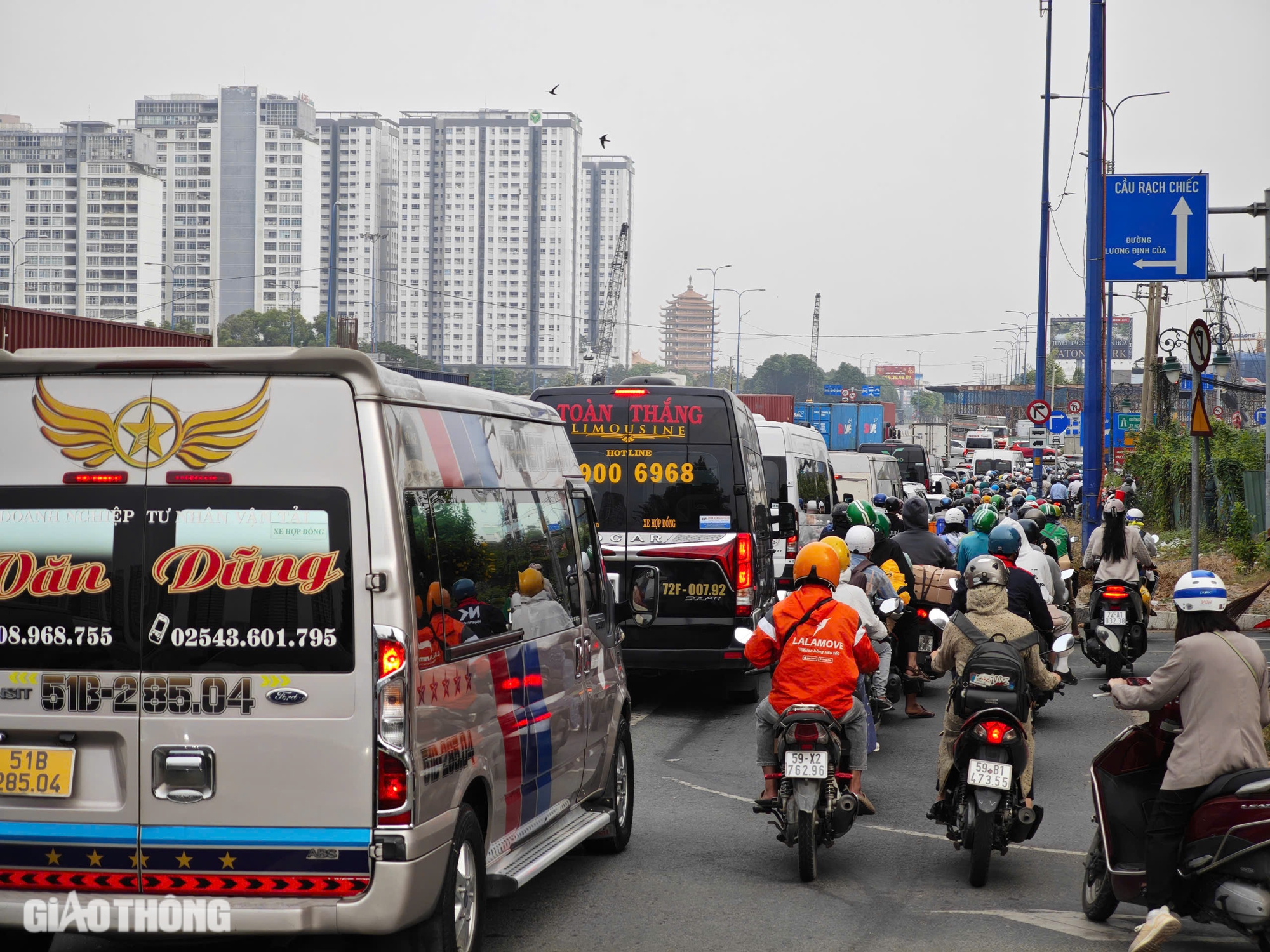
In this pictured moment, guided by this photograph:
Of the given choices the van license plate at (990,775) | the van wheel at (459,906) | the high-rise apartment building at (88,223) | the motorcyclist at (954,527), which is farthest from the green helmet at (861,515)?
the high-rise apartment building at (88,223)

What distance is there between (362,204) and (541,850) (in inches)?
5892

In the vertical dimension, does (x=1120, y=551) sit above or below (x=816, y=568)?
below

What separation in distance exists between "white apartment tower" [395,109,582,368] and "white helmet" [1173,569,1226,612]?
14609 centimetres

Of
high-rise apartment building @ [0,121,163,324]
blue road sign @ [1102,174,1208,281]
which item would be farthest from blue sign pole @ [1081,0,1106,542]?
high-rise apartment building @ [0,121,163,324]

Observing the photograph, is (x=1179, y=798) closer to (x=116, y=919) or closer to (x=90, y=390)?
(x=116, y=919)

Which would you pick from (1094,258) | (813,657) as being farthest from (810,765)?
(1094,258)

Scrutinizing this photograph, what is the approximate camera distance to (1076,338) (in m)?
151

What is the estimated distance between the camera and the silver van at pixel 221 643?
4.48 meters

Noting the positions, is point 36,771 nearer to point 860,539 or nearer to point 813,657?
point 813,657

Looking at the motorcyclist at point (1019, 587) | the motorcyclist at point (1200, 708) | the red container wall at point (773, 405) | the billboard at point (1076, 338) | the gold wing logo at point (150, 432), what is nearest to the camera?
the gold wing logo at point (150, 432)

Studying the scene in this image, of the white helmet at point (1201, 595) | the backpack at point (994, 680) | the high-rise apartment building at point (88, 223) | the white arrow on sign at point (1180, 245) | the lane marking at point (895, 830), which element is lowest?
the lane marking at point (895, 830)

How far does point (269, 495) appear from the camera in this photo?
4.55 meters

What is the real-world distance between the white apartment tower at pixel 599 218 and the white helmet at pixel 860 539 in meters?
148

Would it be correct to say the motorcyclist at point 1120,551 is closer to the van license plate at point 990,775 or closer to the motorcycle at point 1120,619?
the motorcycle at point 1120,619
